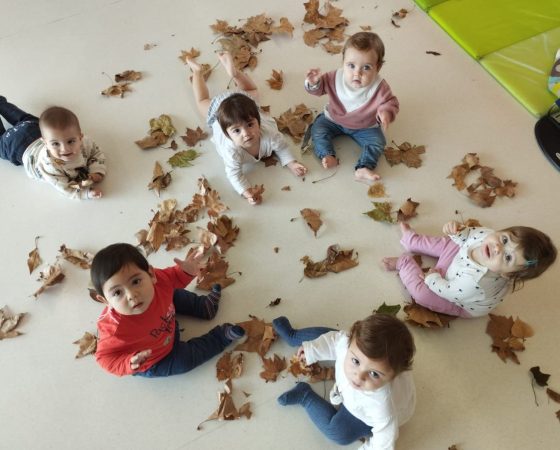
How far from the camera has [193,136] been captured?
9.20 ft

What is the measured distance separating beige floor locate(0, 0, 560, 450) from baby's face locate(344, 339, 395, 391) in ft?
1.59

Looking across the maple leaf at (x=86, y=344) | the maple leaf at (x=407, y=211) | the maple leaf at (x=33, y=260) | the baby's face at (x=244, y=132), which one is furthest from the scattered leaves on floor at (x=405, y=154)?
the maple leaf at (x=33, y=260)

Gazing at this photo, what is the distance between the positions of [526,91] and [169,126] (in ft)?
7.40

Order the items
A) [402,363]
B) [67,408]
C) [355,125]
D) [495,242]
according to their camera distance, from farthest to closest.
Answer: [355,125] < [67,408] < [495,242] < [402,363]

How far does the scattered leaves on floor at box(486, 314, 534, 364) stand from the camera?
2131 mm

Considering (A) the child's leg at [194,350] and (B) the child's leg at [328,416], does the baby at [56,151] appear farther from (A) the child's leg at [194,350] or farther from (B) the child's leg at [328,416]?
(B) the child's leg at [328,416]

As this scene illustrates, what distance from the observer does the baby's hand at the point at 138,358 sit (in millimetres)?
1830

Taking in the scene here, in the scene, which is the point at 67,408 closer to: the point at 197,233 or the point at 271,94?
the point at 197,233

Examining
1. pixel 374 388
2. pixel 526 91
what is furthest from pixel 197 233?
pixel 526 91

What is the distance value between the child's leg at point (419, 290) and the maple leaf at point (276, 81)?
1.44m

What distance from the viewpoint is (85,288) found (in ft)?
7.61

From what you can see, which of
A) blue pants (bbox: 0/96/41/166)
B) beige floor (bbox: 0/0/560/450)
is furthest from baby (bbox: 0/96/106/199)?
beige floor (bbox: 0/0/560/450)

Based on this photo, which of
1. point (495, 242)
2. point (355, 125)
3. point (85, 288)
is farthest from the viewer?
point (355, 125)

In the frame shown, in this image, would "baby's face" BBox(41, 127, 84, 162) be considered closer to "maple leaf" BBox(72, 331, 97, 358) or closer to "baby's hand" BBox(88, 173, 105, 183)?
"baby's hand" BBox(88, 173, 105, 183)
